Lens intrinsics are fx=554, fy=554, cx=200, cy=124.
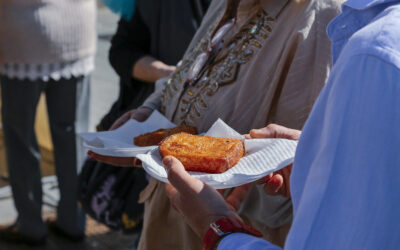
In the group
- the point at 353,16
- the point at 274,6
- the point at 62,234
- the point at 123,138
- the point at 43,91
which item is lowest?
the point at 62,234

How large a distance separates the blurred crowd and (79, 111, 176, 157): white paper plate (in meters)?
0.05

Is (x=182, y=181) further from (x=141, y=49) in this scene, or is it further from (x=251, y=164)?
(x=141, y=49)

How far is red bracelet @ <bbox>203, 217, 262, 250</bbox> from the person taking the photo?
3.68ft

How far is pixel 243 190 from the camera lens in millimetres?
1601

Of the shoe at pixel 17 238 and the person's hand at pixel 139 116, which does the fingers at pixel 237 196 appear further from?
the shoe at pixel 17 238

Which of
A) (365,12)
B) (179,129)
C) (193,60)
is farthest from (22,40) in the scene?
(365,12)

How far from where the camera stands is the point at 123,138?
178 cm

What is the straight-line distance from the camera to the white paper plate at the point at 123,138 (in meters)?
1.59

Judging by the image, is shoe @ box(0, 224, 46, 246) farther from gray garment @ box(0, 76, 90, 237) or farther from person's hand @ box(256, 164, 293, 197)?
person's hand @ box(256, 164, 293, 197)

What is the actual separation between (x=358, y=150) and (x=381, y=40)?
154 millimetres

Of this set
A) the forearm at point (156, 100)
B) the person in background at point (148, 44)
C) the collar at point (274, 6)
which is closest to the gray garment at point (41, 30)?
the person in background at point (148, 44)

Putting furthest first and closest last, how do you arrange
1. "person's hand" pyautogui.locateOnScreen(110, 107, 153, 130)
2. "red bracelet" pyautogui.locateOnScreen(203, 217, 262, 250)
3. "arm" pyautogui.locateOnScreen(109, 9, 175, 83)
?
"arm" pyautogui.locateOnScreen(109, 9, 175, 83)
"person's hand" pyautogui.locateOnScreen(110, 107, 153, 130)
"red bracelet" pyautogui.locateOnScreen(203, 217, 262, 250)

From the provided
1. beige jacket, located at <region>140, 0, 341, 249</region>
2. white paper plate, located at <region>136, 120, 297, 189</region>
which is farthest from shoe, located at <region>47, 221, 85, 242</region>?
white paper plate, located at <region>136, 120, 297, 189</region>

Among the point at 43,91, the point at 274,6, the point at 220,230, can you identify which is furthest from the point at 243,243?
the point at 43,91
